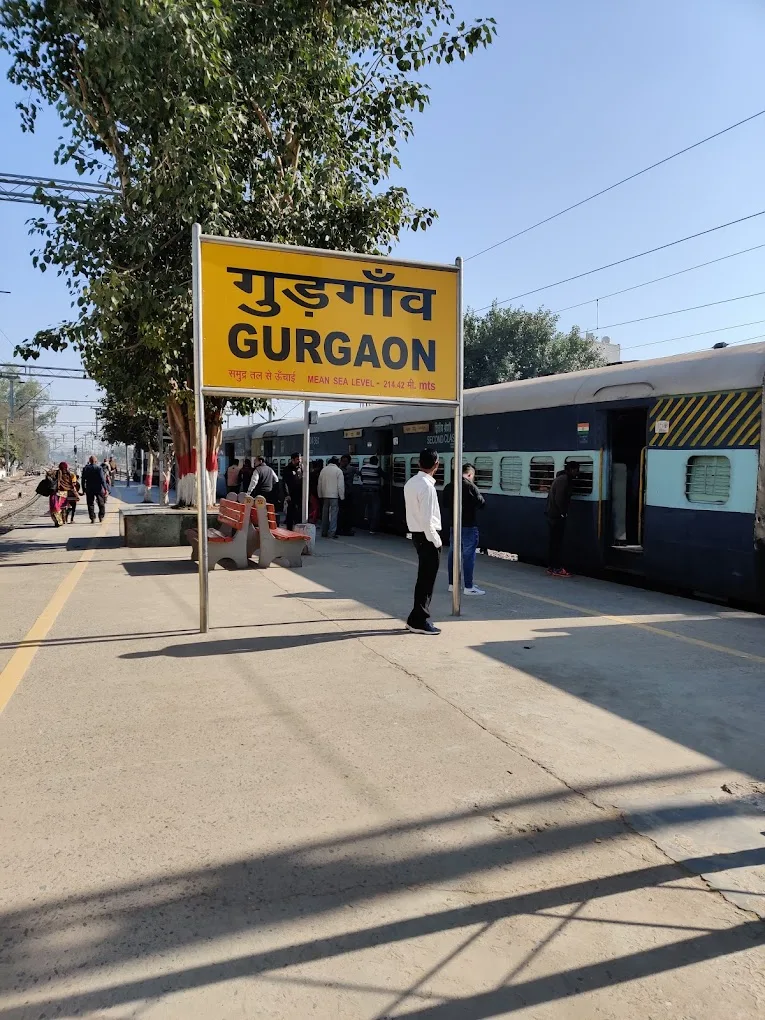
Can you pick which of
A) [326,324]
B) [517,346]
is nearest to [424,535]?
[326,324]

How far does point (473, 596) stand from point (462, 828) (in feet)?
19.6

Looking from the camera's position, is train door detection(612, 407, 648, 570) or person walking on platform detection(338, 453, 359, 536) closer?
train door detection(612, 407, 648, 570)

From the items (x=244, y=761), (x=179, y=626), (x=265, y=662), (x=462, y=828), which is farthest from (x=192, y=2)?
(x=462, y=828)

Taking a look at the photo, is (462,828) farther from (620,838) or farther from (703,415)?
(703,415)

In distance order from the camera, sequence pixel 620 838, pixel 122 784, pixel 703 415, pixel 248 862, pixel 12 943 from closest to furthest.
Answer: pixel 12 943 → pixel 248 862 → pixel 620 838 → pixel 122 784 → pixel 703 415

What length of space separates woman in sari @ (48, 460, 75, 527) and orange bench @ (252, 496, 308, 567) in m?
8.66

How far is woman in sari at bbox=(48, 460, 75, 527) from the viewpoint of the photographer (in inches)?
742

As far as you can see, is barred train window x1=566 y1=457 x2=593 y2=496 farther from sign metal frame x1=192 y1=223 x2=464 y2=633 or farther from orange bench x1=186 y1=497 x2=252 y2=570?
orange bench x1=186 y1=497 x2=252 y2=570

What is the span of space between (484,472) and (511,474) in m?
0.88

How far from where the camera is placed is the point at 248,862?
3.16 meters

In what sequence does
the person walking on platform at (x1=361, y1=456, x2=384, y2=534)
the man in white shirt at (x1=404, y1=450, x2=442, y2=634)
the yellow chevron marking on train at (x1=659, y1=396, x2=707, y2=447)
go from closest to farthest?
the man in white shirt at (x1=404, y1=450, x2=442, y2=634)
the yellow chevron marking on train at (x1=659, y1=396, x2=707, y2=447)
the person walking on platform at (x1=361, y1=456, x2=384, y2=534)

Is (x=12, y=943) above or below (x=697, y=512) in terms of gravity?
below

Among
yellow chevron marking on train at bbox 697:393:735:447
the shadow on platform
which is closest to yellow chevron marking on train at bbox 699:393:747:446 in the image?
yellow chevron marking on train at bbox 697:393:735:447

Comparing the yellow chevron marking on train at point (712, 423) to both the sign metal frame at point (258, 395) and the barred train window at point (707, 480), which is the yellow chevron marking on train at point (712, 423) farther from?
the sign metal frame at point (258, 395)
